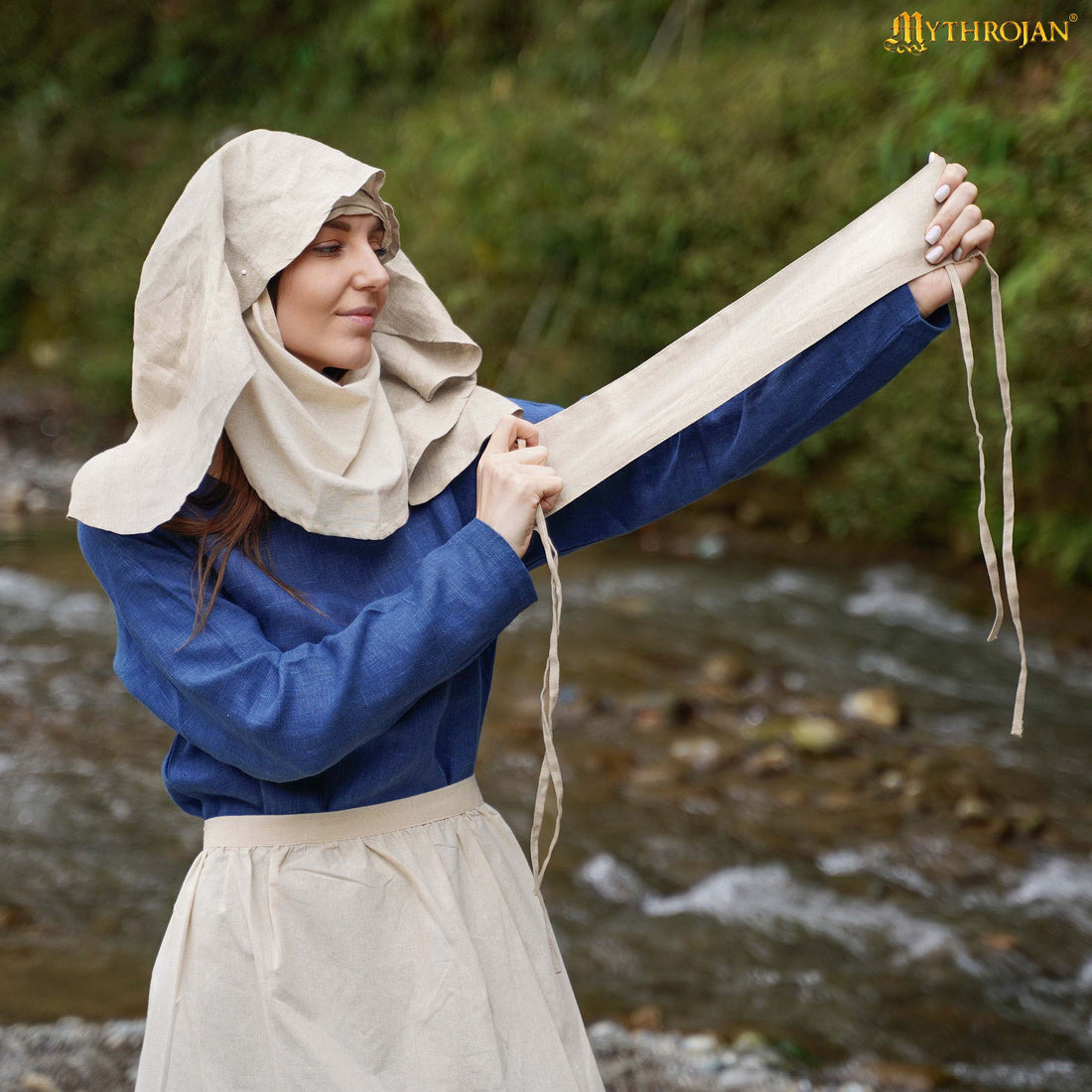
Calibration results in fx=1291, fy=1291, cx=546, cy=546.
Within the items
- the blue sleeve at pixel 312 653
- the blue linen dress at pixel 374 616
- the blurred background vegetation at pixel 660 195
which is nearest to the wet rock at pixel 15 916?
the blue linen dress at pixel 374 616

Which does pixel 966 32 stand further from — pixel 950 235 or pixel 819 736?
pixel 950 235

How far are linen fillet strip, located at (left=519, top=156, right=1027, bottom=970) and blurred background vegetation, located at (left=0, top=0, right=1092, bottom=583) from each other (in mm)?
A: 5045

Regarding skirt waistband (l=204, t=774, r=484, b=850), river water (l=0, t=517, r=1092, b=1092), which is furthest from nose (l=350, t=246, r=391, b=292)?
river water (l=0, t=517, r=1092, b=1092)

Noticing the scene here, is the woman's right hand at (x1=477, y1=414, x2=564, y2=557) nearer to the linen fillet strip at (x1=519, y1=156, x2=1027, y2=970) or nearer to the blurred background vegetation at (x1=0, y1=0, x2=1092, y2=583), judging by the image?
the linen fillet strip at (x1=519, y1=156, x2=1027, y2=970)

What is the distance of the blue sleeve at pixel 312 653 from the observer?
57.5 inches

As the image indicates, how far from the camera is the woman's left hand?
1614mm

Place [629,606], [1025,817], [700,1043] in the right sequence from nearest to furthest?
[700,1043] → [1025,817] → [629,606]

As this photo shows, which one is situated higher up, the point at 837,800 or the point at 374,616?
the point at 374,616

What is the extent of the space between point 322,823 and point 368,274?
704 millimetres

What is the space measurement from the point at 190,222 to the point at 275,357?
0.64ft

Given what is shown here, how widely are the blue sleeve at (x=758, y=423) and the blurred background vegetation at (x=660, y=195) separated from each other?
5067 millimetres

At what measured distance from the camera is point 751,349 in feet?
5.50

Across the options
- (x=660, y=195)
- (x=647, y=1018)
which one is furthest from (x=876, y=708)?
(x=660, y=195)

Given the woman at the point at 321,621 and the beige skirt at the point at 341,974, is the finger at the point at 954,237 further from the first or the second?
Result: the beige skirt at the point at 341,974
